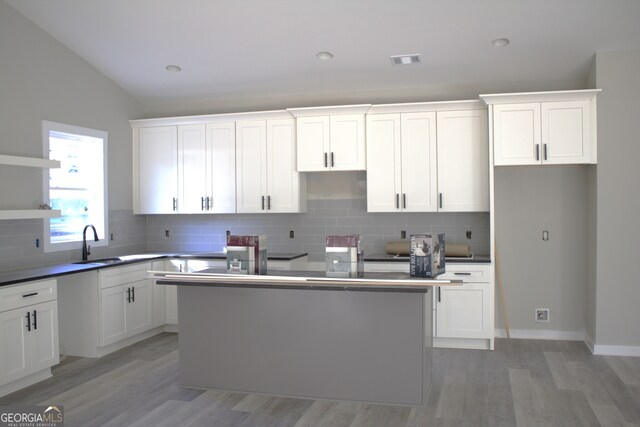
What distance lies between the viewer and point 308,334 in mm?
4133

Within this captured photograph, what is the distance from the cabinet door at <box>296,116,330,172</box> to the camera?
6.12 m

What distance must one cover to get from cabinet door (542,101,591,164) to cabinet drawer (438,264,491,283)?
122 centimetres

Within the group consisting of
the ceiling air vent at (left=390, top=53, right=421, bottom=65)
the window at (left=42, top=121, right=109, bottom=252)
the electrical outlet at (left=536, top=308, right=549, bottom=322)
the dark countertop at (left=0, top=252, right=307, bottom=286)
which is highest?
the ceiling air vent at (left=390, top=53, right=421, bottom=65)

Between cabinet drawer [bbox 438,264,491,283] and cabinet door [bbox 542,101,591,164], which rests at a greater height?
cabinet door [bbox 542,101,591,164]

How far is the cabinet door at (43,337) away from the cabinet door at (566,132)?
187 inches

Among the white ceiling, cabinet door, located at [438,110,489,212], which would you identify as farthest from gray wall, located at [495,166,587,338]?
the white ceiling

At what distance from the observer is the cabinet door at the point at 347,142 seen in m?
6.02

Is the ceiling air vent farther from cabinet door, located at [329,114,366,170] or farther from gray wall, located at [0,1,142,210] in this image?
gray wall, located at [0,1,142,210]

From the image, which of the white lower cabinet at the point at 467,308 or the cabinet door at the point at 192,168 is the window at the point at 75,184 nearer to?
the cabinet door at the point at 192,168

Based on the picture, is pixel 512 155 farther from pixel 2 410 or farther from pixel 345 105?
pixel 2 410

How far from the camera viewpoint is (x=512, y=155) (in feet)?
18.1

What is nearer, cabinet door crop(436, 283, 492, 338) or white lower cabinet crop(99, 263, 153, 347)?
white lower cabinet crop(99, 263, 153, 347)

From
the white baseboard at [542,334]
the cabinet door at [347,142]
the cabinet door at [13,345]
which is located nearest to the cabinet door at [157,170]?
the cabinet door at [347,142]

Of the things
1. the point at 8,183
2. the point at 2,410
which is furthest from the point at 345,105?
the point at 2,410
